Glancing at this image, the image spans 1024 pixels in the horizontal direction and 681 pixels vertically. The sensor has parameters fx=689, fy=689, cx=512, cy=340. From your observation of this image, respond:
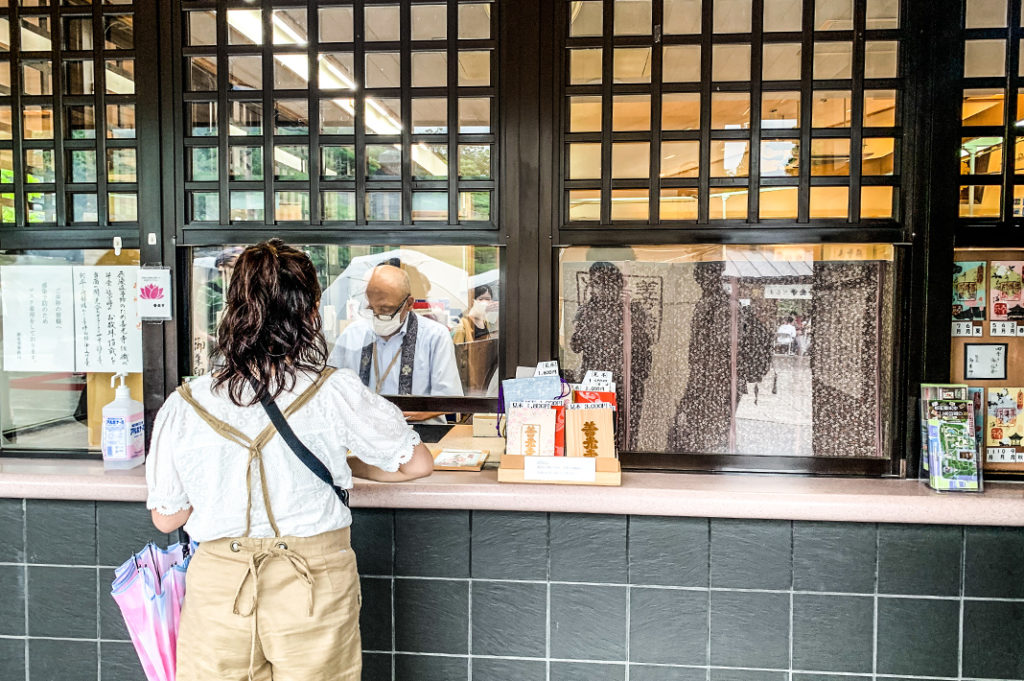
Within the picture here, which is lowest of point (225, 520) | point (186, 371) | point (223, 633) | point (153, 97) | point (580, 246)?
point (223, 633)

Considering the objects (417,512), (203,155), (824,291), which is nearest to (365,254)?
(203,155)

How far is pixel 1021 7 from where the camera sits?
2447 millimetres

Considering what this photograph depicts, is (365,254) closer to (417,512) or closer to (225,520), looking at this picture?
(417,512)

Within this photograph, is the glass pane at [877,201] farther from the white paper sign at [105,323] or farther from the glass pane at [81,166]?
the glass pane at [81,166]

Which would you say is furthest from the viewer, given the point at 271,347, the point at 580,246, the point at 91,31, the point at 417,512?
the point at 91,31

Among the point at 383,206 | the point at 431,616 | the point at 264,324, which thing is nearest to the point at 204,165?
the point at 383,206

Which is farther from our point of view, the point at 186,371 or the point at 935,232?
the point at 186,371

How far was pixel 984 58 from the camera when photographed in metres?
2.47

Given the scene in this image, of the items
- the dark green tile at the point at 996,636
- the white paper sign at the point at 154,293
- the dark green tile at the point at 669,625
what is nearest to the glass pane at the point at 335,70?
the white paper sign at the point at 154,293

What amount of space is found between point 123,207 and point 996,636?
3582 mm

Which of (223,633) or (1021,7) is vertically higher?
(1021,7)

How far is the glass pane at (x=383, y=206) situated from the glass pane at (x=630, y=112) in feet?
2.86

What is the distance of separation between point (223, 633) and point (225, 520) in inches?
11.1

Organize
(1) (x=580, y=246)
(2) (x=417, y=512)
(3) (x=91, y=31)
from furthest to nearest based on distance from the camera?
(3) (x=91, y=31) < (1) (x=580, y=246) < (2) (x=417, y=512)
